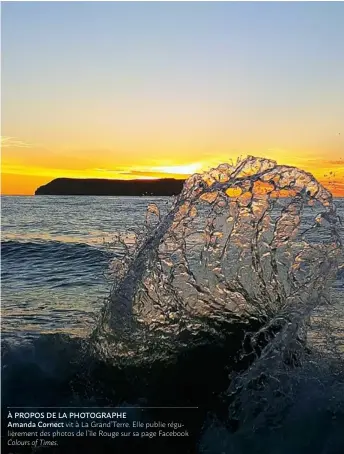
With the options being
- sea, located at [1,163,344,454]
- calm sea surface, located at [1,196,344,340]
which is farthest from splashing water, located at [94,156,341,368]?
calm sea surface, located at [1,196,344,340]

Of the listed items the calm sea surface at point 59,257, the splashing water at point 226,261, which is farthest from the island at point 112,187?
the splashing water at point 226,261

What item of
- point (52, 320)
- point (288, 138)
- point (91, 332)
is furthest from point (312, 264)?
point (52, 320)

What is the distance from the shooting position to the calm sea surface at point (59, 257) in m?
3.62

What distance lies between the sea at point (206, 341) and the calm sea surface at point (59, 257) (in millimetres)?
26

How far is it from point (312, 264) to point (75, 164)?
1.74 metres

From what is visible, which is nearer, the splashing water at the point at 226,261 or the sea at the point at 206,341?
the sea at the point at 206,341

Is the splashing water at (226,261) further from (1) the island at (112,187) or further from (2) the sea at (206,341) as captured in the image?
(1) the island at (112,187)

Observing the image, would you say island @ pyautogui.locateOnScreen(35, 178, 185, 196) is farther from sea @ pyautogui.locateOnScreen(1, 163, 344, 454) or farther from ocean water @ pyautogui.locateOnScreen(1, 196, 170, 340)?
sea @ pyautogui.locateOnScreen(1, 163, 344, 454)

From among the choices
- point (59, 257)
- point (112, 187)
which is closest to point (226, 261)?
point (112, 187)

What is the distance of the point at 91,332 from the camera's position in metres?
3.40

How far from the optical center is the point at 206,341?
339 centimetres

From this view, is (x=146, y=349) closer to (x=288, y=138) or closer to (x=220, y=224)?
(x=220, y=224)

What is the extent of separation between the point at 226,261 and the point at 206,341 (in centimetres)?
48

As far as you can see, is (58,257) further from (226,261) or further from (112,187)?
(226,261)
